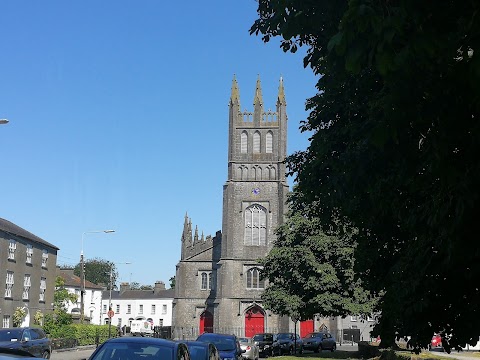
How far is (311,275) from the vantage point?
38.3m

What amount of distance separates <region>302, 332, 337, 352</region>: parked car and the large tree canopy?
111 ft

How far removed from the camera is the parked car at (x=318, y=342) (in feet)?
158

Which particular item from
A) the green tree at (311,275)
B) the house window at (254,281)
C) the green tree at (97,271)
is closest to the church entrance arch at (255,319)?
the house window at (254,281)

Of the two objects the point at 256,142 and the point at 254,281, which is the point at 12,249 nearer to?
the point at 254,281

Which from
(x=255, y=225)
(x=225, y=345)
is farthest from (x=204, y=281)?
(x=225, y=345)

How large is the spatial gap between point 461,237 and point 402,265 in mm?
4063

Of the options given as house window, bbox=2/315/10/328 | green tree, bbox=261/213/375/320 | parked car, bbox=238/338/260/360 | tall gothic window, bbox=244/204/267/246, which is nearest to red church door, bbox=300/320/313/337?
tall gothic window, bbox=244/204/267/246

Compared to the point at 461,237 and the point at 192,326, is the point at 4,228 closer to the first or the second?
the point at 192,326

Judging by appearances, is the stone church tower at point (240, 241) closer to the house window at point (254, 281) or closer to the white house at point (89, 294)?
Result: the house window at point (254, 281)

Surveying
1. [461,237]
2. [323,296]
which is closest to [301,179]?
[461,237]

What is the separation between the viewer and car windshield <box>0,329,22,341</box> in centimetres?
2300

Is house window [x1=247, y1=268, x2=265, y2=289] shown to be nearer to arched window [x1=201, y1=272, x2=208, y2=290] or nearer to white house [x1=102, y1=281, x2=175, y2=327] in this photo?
arched window [x1=201, y1=272, x2=208, y2=290]

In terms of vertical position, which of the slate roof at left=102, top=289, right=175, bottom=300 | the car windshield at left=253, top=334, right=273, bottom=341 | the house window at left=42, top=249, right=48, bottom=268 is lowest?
the car windshield at left=253, top=334, right=273, bottom=341

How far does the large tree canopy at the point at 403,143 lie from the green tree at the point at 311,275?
21.6m
